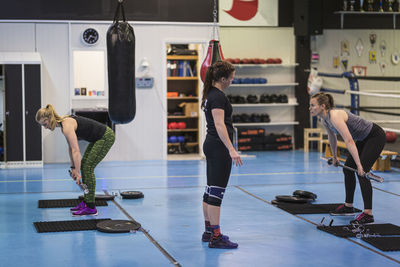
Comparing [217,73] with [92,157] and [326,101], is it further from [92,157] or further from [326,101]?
[92,157]

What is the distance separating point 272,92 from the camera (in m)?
13.5

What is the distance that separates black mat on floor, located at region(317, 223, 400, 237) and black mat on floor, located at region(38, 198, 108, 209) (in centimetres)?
289

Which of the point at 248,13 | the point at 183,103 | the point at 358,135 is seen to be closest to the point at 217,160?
the point at 358,135

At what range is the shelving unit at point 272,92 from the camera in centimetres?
1329

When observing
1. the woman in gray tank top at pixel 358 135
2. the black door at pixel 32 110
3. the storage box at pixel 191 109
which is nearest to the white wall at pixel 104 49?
the black door at pixel 32 110

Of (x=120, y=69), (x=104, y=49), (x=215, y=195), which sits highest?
(x=104, y=49)

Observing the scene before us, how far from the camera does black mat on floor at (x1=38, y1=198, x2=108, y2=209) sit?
712 cm

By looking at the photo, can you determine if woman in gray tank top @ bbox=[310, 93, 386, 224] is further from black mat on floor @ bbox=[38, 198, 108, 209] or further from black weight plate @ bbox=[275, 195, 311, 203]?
black mat on floor @ bbox=[38, 198, 108, 209]

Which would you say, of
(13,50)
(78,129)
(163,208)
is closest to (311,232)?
(163,208)

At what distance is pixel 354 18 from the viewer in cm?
1366

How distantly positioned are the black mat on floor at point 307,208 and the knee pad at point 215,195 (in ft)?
6.29

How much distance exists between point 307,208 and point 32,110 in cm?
613

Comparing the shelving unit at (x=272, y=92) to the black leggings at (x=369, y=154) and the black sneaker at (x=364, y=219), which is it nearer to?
the black leggings at (x=369, y=154)

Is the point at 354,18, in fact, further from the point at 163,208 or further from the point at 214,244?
the point at 214,244
